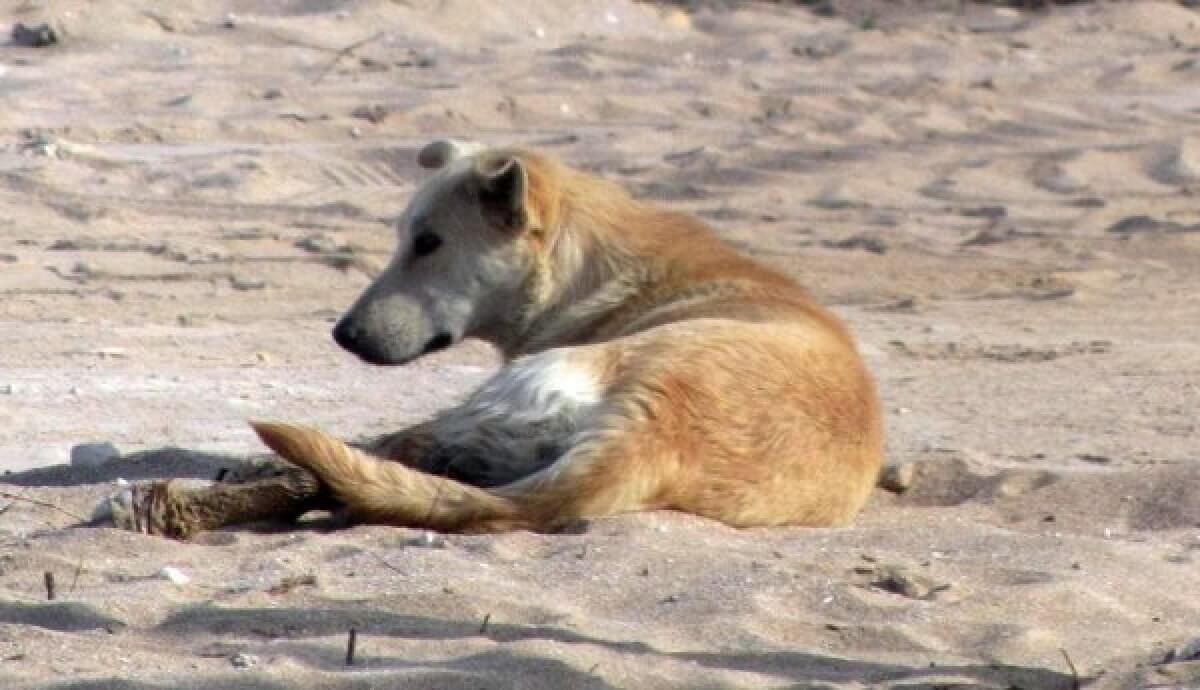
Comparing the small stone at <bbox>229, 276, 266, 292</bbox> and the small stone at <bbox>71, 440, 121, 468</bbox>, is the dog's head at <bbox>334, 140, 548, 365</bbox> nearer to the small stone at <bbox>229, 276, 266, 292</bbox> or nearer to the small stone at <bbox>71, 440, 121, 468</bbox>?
the small stone at <bbox>71, 440, 121, 468</bbox>

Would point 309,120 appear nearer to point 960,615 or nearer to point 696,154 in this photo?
point 696,154

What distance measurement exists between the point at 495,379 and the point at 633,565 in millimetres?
1019

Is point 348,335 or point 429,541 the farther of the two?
point 348,335

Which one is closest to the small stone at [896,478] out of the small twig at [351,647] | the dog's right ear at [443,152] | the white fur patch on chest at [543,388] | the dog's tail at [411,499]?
the white fur patch on chest at [543,388]

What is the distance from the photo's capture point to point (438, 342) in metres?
7.21

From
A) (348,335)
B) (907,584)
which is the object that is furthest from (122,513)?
(907,584)

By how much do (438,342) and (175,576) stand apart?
2.13 m

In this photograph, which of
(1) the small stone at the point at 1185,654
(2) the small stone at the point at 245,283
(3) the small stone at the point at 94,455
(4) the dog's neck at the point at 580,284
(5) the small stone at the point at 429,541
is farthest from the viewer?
(2) the small stone at the point at 245,283

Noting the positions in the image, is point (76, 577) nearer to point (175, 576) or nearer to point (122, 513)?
point (175, 576)

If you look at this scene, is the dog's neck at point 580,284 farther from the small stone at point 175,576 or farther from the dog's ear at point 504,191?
the small stone at point 175,576

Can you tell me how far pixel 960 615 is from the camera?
516cm

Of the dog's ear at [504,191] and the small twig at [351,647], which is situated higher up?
the dog's ear at [504,191]

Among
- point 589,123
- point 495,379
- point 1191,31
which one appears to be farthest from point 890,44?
point 495,379

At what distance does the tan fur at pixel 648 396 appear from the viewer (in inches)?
225
